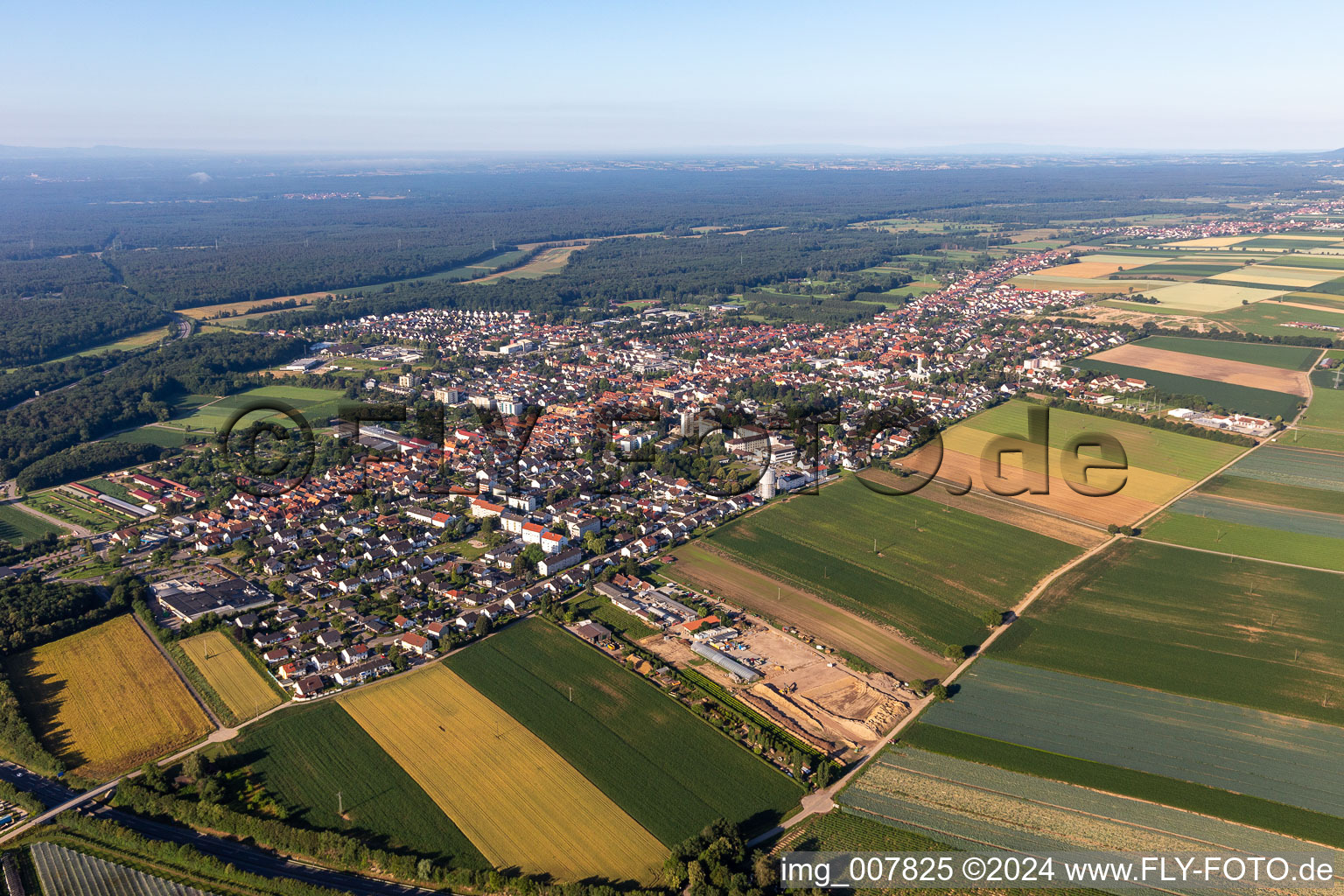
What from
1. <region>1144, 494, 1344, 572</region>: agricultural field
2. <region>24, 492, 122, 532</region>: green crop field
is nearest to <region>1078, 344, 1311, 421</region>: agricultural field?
<region>1144, 494, 1344, 572</region>: agricultural field

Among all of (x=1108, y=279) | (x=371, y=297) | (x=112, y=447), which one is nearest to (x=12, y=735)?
(x=112, y=447)

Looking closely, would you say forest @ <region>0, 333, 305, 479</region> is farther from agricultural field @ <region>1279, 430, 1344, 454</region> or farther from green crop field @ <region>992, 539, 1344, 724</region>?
agricultural field @ <region>1279, 430, 1344, 454</region>

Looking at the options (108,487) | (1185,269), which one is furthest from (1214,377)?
(108,487)

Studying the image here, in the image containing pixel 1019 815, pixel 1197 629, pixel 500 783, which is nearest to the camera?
pixel 1019 815

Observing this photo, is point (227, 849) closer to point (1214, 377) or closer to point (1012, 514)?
point (1012, 514)

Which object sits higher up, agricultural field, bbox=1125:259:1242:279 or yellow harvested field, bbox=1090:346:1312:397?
agricultural field, bbox=1125:259:1242:279

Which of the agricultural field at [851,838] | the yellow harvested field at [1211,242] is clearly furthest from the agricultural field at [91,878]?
the yellow harvested field at [1211,242]

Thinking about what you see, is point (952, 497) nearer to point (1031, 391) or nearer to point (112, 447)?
point (1031, 391)
